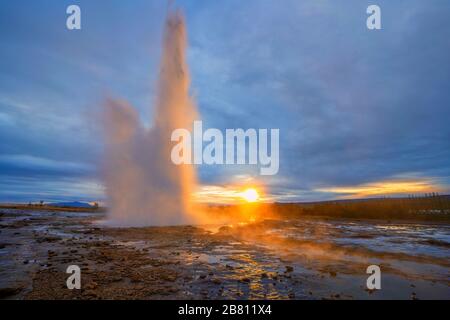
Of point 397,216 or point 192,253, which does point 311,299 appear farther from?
point 397,216

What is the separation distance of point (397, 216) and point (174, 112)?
44483 mm

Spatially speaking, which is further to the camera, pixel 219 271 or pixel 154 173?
pixel 154 173

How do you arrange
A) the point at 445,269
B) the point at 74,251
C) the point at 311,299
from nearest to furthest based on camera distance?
the point at 311,299 < the point at 445,269 < the point at 74,251

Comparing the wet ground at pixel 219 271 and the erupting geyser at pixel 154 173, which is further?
the erupting geyser at pixel 154 173

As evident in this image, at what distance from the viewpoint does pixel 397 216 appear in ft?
151

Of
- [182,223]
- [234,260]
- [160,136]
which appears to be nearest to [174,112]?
Result: [160,136]

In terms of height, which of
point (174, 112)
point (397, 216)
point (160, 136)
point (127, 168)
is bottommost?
point (397, 216)

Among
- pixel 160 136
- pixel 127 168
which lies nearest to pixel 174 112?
pixel 160 136

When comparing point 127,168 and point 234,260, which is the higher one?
point 127,168

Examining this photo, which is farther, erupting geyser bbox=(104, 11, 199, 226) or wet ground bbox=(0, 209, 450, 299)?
erupting geyser bbox=(104, 11, 199, 226)

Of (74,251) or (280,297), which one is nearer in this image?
(280,297)
